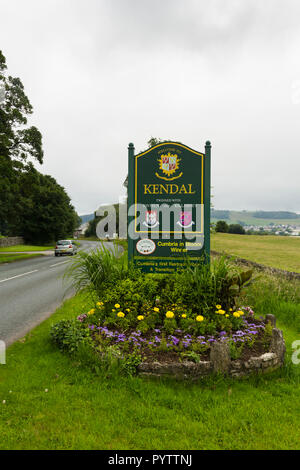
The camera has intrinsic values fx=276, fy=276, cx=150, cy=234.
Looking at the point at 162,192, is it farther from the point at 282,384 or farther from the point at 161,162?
the point at 282,384

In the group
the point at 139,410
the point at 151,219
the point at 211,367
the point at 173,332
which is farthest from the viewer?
the point at 151,219

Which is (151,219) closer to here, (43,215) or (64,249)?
(64,249)

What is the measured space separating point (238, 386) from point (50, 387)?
2388 mm

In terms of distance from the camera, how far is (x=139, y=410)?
3.05 m

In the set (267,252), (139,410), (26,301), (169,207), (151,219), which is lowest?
(26,301)

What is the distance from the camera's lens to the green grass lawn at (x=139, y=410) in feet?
8.69

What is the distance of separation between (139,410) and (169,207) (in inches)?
161

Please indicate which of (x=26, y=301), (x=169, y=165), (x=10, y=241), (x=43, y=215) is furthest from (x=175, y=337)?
(x=10, y=241)

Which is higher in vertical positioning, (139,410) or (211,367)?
(211,367)

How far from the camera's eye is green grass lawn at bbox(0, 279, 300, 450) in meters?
2.65

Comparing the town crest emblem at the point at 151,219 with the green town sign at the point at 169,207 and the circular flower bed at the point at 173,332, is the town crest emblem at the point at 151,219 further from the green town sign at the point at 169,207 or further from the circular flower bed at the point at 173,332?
the circular flower bed at the point at 173,332

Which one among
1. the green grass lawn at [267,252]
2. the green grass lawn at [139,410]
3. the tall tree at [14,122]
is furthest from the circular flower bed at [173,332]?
the tall tree at [14,122]

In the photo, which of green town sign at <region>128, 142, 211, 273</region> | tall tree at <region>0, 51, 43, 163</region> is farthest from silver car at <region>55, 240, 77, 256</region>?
green town sign at <region>128, 142, 211, 273</region>
